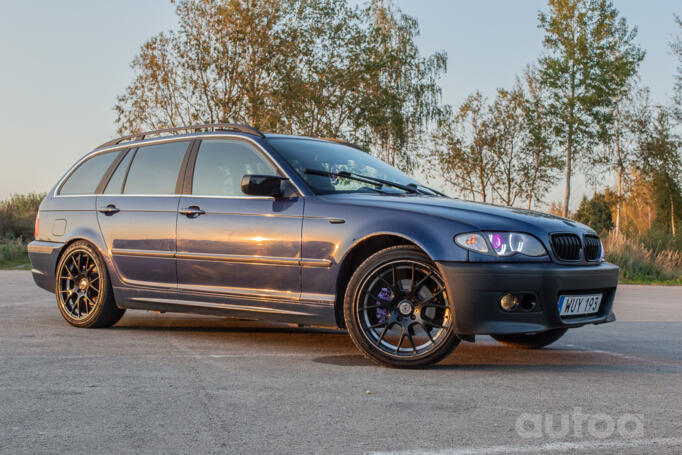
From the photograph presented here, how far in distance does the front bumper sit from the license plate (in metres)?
0.07

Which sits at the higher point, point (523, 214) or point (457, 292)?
point (523, 214)

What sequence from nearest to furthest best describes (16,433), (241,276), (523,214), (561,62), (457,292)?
1. (16,433)
2. (457,292)
3. (523,214)
4. (241,276)
5. (561,62)

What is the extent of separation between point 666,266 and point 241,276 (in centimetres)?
1824

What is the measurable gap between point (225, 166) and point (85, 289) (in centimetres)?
198

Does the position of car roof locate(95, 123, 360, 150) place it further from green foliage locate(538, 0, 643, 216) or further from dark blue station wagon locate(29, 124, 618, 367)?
green foliage locate(538, 0, 643, 216)

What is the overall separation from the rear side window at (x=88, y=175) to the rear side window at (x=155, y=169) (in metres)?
0.48

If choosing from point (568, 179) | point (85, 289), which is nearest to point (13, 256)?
point (85, 289)

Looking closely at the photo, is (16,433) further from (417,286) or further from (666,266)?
(666,266)

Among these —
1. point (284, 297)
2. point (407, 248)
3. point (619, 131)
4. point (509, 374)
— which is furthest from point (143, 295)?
point (619, 131)

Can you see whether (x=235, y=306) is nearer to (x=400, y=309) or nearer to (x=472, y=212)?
(x=400, y=309)

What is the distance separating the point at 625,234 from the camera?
80.9ft

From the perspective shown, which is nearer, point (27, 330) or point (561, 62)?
point (27, 330)
